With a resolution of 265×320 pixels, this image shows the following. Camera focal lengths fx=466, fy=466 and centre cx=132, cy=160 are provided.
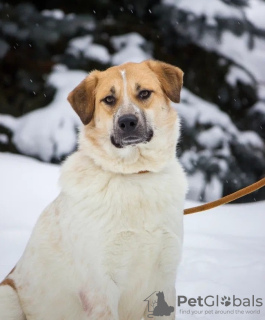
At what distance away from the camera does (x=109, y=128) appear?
201 cm

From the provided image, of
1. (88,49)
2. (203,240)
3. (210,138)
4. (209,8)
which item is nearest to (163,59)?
(209,8)

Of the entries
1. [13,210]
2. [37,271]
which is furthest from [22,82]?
[37,271]

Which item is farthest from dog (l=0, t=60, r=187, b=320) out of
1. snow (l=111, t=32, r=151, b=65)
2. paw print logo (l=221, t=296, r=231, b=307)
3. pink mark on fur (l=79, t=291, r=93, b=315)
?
snow (l=111, t=32, r=151, b=65)

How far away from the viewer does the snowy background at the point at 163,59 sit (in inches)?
208

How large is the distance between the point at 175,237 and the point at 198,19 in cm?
405

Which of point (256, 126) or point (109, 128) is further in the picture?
point (256, 126)

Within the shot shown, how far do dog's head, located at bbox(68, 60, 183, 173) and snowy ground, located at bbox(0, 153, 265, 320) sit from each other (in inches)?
37.0

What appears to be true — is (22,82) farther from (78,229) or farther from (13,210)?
(78,229)

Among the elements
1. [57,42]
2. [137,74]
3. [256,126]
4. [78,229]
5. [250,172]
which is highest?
[137,74]

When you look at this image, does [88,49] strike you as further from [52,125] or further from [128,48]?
[52,125]

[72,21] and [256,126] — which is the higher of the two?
[72,21]

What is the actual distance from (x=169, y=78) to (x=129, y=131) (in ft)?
1.09

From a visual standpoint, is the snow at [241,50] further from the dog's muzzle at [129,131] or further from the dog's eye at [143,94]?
the dog's muzzle at [129,131]

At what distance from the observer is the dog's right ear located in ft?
6.72
